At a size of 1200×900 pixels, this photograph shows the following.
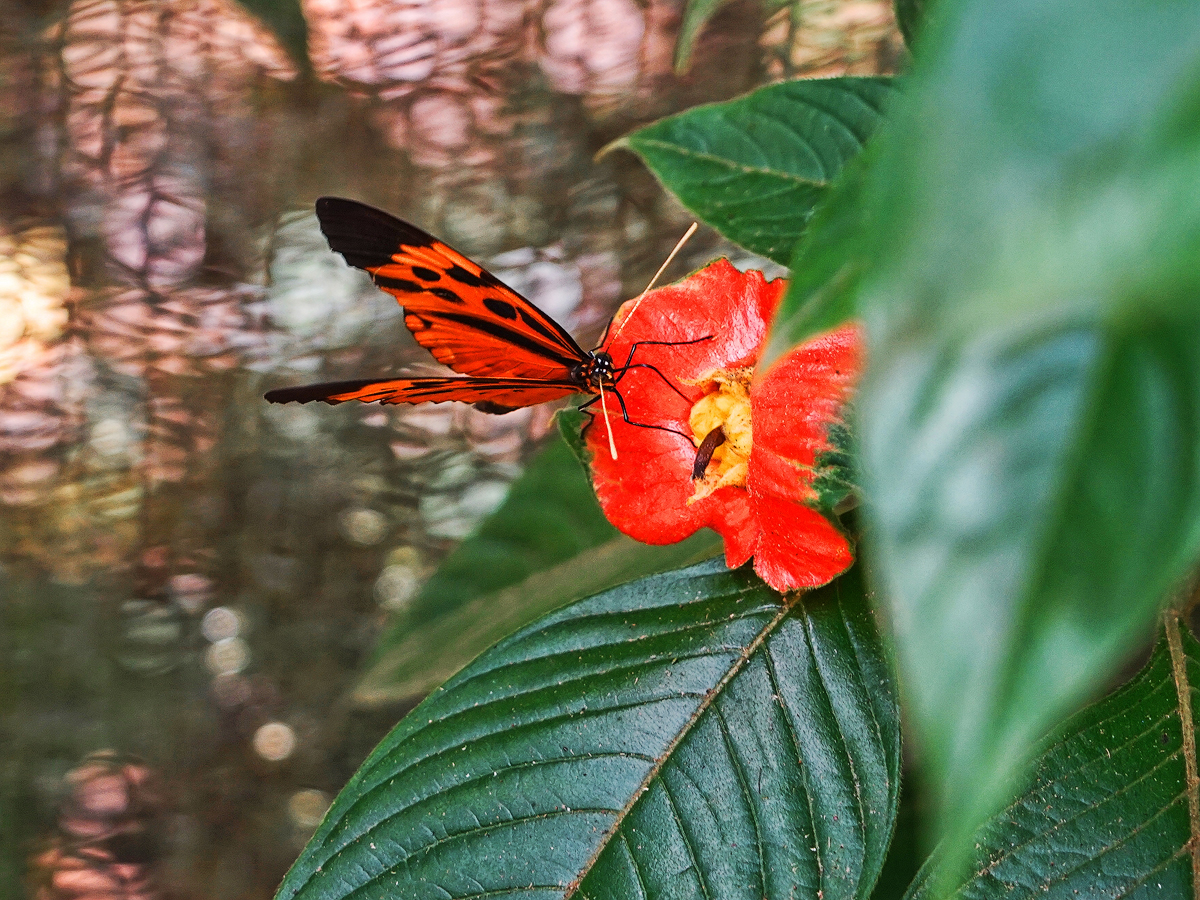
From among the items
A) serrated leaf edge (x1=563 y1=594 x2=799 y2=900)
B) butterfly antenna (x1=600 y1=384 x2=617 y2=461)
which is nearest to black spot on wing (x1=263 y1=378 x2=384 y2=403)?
butterfly antenna (x1=600 y1=384 x2=617 y2=461)

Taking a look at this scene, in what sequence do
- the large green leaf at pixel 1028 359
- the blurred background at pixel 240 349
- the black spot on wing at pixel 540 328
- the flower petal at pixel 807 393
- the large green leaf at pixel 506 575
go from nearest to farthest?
1. the large green leaf at pixel 1028 359
2. the flower petal at pixel 807 393
3. the black spot on wing at pixel 540 328
4. the large green leaf at pixel 506 575
5. the blurred background at pixel 240 349

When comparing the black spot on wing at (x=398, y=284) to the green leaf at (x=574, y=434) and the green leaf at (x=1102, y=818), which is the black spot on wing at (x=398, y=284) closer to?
the green leaf at (x=574, y=434)

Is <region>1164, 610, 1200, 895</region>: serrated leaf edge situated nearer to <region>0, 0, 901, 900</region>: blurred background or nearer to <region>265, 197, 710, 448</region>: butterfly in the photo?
<region>265, 197, 710, 448</region>: butterfly

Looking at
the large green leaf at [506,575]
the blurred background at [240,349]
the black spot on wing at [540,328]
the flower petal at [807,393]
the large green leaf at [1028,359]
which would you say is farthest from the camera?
the blurred background at [240,349]

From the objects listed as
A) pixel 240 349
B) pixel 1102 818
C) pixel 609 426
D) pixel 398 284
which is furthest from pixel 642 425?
pixel 240 349

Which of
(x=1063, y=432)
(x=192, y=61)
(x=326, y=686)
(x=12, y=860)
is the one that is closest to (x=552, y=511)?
(x=1063, y=432)

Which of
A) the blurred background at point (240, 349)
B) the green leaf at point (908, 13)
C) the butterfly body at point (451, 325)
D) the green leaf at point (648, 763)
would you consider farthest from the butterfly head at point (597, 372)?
the blurred background at point (240, 349)

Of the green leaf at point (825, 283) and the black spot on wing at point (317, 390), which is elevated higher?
the green leaf at point (825, 283)
